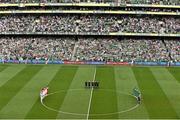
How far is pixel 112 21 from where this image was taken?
273 ft

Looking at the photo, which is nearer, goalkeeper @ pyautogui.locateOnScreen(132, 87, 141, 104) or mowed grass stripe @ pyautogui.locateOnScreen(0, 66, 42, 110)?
goalkeeper @ pyautogui.locateOnScreen(132, 87, 141, 104)

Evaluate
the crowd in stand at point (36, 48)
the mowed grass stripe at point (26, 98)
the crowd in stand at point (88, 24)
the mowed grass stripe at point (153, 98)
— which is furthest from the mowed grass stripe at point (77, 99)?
the crowd in stand at point (88, 24)

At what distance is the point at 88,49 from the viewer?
76438mm

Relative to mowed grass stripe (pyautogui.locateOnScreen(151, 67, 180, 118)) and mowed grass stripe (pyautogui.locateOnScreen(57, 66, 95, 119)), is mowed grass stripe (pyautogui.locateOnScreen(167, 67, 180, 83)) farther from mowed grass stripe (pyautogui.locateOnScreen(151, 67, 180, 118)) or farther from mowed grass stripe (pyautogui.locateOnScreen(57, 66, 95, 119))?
mowed grass stripe (pyautogui.locateOnScreen(57, 66, 95, 119))

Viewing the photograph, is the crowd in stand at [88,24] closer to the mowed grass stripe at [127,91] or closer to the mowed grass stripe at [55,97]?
the mowed grass stripe at [127,91]

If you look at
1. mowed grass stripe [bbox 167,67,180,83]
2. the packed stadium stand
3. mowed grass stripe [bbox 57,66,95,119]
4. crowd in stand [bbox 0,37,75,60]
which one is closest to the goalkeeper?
mowed grass stripe [bbox 57,66,95,119]

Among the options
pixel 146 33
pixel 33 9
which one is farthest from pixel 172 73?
pixel 33 9

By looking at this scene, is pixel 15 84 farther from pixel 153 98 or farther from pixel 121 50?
pixel 121 50

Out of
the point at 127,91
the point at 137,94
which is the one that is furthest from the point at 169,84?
the point at 137,94

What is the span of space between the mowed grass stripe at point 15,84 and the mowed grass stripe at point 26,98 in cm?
57

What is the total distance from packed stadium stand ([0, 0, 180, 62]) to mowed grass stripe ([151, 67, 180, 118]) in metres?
12.3

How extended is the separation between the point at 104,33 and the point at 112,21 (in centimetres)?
539

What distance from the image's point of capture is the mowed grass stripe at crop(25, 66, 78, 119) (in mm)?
36781

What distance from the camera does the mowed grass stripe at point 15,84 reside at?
140ft
